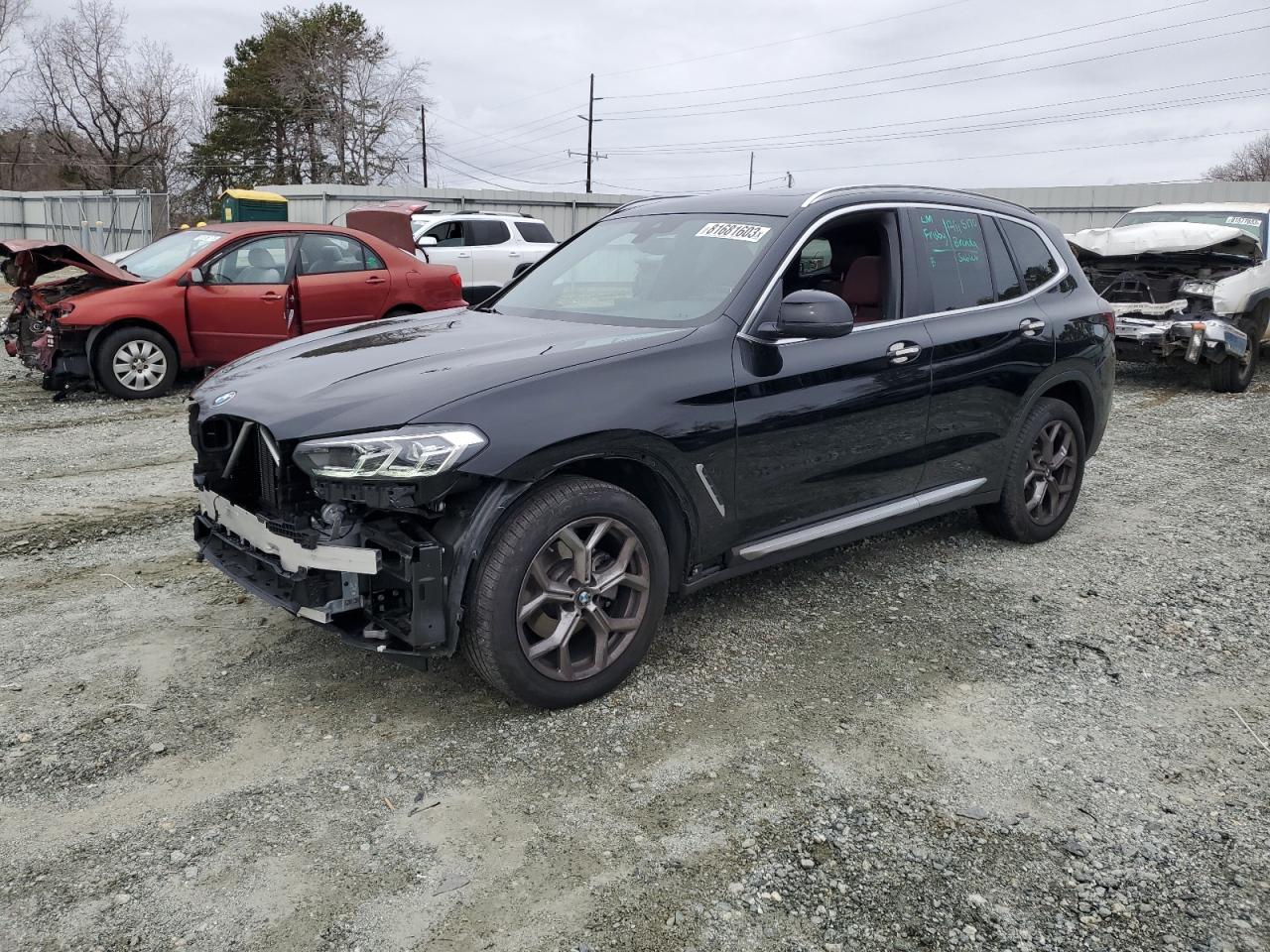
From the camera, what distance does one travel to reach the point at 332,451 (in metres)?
3.09

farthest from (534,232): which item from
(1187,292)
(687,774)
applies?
(687,774)

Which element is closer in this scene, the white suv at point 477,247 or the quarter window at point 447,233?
the white suv at point 477,247

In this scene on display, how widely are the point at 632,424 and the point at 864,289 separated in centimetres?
171

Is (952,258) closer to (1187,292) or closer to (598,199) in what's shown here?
(1187,292)

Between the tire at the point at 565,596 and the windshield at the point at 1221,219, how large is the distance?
10472 millimetres

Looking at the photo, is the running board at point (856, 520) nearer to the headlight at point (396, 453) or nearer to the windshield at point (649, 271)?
the windshield at point (649, 271)

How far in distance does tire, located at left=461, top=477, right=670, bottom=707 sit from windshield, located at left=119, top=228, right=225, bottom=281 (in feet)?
24.6

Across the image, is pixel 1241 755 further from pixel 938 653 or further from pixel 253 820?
pixel 253 820

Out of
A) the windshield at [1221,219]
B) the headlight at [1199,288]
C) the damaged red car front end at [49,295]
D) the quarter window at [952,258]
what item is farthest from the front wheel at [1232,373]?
the damaged red car front end at [49,295]

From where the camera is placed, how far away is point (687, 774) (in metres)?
3.16

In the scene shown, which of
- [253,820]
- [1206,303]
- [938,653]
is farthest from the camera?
[1206,303]

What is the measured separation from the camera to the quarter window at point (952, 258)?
182 inches

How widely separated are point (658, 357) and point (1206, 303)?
900 cm

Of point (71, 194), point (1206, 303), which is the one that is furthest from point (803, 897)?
point (71, 194)
